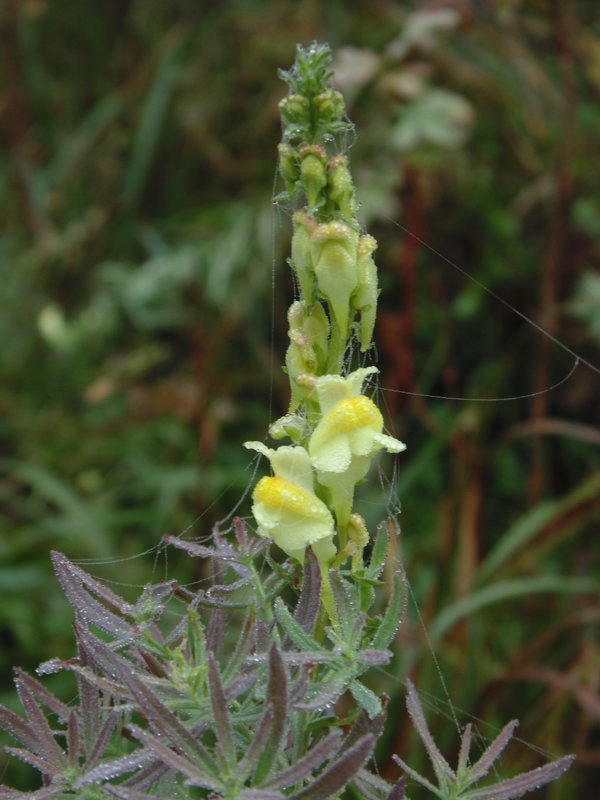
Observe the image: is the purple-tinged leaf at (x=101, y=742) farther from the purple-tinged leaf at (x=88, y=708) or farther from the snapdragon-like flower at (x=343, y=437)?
the snapdragon-like flower at (x=343, y=437)

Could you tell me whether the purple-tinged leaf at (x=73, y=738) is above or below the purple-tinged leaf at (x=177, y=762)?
below

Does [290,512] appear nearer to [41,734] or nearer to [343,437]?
[343,437]

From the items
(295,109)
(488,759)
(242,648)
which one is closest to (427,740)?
(488,759)

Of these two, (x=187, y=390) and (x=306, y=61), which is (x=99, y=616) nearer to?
(x=306, y=61)

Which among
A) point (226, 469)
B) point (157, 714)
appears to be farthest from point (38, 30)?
point (157, 714)

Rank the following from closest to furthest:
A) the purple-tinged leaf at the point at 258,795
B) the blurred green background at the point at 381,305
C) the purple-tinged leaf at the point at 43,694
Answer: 1. the purple-tinged leaf at the point at 258,795
2. the purple-tinged leaf at the point at 43,694
3. the blurred green background at the point at 381,305

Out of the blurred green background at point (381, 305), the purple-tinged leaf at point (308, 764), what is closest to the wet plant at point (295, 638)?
the purple-tinged leaf at point (308, 764)

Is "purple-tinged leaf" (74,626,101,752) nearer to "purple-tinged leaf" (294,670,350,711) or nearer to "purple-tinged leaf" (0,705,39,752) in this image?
"purple-tinged leaf" (0,705,39,752)

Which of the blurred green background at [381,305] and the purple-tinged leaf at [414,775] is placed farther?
the blurred green background at [381,305]
